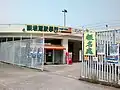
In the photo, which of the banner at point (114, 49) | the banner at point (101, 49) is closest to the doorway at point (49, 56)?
the banner at point (101, 49)

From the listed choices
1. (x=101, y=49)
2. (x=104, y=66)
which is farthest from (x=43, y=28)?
(x=104, y=66)

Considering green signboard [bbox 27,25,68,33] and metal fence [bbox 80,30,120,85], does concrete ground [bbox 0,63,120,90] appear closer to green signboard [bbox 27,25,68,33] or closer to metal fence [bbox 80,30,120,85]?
metal fence [bbox 80,30,120,85]

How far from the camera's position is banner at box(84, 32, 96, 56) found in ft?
48.1

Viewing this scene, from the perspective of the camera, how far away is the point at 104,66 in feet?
45.1

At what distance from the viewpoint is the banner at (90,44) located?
14.6 metres

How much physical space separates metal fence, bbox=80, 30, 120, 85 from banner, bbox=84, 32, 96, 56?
0.24 meters

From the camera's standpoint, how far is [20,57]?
26.6m

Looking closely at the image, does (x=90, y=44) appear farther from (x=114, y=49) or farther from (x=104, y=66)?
(x=114, y=49)

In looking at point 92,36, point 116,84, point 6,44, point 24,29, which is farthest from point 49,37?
point 116,84

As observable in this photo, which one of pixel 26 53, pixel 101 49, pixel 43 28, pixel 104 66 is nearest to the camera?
pixel 104 66

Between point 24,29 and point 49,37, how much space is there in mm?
3313

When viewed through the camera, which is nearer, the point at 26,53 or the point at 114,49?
the point at 114,49

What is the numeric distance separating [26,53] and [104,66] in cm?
1264

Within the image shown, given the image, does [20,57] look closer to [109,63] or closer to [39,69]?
[39,69]
